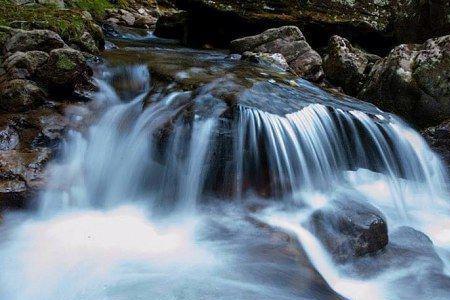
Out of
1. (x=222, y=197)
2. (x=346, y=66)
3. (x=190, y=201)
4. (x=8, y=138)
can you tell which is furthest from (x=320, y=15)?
(x=8, y=138)

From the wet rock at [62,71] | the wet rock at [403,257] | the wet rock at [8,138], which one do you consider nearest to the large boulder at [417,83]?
the wet rock at [403,257]

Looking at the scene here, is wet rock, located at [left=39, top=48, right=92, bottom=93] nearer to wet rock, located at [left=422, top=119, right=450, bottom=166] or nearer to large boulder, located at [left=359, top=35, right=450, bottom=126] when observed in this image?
large boulder, located at [left=359, top=35, right=450, bottom=126]

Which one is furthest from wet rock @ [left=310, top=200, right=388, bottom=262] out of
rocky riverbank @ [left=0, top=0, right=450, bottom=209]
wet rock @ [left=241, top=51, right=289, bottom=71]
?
wet rock @ [left=241, top=51, right=289, bottom=71]

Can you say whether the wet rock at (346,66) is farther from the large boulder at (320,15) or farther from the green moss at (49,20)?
the green moss at (49,20)

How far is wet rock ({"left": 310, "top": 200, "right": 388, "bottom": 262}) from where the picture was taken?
419cm

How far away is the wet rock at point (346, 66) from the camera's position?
8625 mm

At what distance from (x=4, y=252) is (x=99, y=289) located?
3.79ft

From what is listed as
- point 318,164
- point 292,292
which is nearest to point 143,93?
point 318,164

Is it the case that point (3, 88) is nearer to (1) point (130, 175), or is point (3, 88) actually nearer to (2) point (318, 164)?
(1) point (130, 175)

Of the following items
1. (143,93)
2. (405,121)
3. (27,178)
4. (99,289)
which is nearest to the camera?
(99,289)

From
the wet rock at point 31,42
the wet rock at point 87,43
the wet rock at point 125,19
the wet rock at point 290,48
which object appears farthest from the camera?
the wet rock at point 125,19

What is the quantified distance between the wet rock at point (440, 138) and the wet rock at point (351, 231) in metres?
2.74

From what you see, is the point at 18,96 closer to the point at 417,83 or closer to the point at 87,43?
the point at 87,43

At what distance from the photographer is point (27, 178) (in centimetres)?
467
